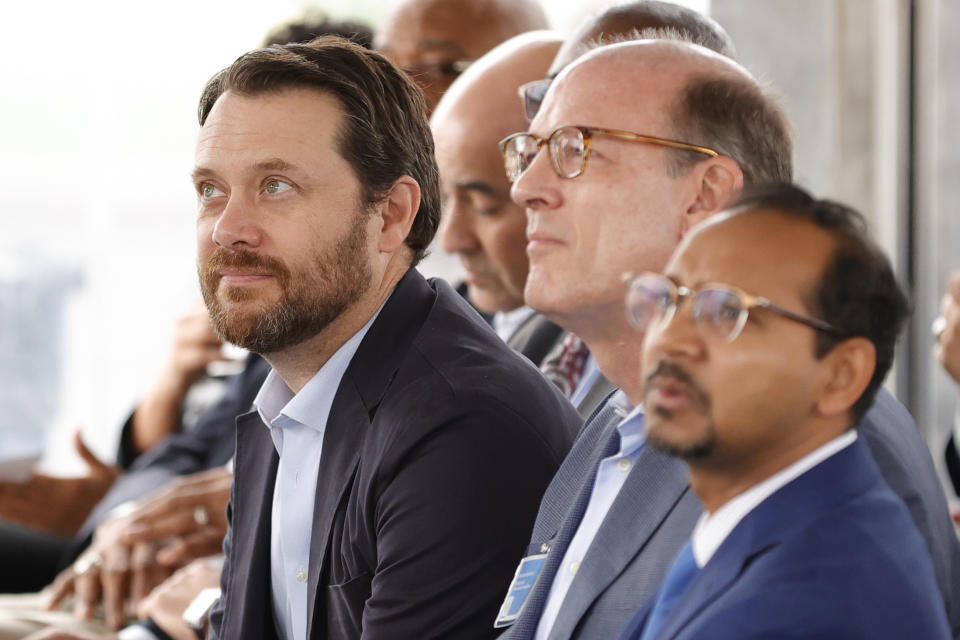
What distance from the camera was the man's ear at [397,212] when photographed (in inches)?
74.1

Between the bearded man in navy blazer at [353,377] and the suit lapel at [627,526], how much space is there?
0.81ft

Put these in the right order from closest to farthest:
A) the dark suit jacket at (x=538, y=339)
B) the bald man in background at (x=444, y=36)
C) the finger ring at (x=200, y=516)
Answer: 1. the dark suit jacket at (x=538, y=339)
2. the finger ring at (x=200, y=516)
3. the bald man in background at (x=444, y=36)

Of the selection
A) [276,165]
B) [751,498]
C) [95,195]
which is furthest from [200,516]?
[95,195]

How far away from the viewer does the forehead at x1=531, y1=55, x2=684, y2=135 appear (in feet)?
5.22

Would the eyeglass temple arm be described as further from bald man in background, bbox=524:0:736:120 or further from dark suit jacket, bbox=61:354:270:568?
dark suit jacket, bbox=61:354:270:568

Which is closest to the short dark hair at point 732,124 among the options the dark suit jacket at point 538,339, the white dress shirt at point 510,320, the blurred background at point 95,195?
the dark suit jacket at point 538,339

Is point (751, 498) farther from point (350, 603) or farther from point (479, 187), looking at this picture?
point (479, 187)

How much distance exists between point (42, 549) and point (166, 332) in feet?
10.9

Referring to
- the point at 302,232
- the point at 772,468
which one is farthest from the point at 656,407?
the point at 302,232

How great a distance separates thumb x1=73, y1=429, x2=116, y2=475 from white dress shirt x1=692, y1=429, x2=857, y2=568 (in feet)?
8.68

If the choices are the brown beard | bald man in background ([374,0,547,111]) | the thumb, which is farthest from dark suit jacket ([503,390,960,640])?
the thumb

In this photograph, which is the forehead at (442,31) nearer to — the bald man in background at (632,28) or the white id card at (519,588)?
the bald man in background at (632,28)

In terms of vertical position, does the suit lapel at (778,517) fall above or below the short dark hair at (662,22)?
below

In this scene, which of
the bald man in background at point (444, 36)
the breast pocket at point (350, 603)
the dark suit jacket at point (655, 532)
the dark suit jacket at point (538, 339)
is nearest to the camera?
the dark suit jacket at point (655, 532)
